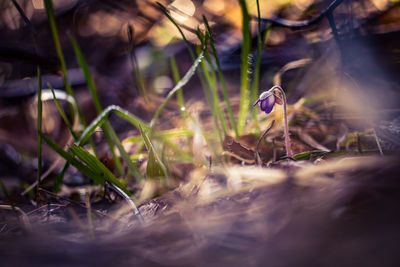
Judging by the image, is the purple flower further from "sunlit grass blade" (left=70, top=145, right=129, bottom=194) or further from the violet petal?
"sunlit grass blade" (left=70, top=145, right=129, bottom=194)

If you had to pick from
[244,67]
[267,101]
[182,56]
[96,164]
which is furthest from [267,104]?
[182,56]

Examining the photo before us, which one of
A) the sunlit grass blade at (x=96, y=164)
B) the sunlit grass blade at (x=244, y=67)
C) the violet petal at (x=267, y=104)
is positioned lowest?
the sunlit grass blade at (x=96, y=164)

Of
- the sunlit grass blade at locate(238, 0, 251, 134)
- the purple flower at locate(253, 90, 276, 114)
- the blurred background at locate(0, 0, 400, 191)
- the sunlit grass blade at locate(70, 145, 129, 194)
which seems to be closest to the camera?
the purple flower at locate(253, 90, 276, 114)

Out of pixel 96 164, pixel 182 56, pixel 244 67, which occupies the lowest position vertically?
pixel 96 164

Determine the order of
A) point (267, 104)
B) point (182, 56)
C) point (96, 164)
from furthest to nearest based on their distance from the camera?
point (182, 56) → point (96, 164) → point (267, 104)

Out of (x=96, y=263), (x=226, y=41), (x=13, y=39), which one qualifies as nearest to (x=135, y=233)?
(x=96, y=263)

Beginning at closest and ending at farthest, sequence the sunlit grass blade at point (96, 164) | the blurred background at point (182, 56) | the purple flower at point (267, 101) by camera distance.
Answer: the purple flower at point (267, 101) → the sunlit grass blade at point (96, 164) → the blurred background at point (182, 56)

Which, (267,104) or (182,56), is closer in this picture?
(267,104)

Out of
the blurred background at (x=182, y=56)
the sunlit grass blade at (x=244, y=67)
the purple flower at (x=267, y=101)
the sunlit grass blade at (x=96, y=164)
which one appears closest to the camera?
the purple flower at (x=267, y=101)

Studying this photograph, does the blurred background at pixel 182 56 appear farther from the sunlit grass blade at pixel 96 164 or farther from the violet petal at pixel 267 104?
the sunlit grass blade at pixel 96 164

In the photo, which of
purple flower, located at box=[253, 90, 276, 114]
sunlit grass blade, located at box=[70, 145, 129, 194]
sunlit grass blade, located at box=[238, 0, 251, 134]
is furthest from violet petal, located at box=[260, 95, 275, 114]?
sunlit grass blade, located at box=[70, 145, 129, 194]

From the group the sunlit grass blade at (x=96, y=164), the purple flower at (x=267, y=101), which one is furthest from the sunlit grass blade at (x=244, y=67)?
the sunlit grass blade at (x=96, y=164)

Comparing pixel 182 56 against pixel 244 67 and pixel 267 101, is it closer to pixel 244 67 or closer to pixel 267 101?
pixel 244 67
